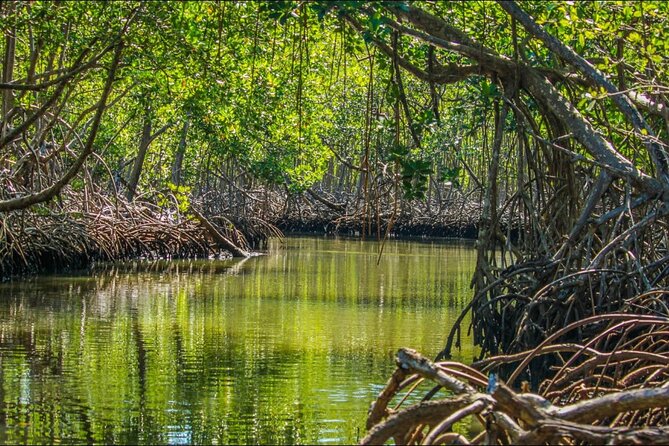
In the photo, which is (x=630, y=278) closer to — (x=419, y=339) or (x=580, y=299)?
(x=580, y=299)

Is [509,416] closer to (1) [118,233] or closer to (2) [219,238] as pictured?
(1) [118,233]

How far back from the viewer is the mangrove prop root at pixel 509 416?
16.0ft

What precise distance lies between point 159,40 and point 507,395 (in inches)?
295

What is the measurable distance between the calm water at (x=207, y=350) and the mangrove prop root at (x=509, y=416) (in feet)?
6.45

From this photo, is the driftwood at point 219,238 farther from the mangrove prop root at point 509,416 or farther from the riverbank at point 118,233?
the mangrove prop root at point 509,416

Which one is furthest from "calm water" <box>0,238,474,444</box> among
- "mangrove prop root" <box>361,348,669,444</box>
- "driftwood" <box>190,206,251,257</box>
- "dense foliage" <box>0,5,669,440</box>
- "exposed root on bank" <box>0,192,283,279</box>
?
"driftwood" <box>190,206,251,257</box>

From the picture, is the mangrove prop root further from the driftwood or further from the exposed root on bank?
the driftwood

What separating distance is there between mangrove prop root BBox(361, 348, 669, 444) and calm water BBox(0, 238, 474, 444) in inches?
77.4

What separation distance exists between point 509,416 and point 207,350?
602cm

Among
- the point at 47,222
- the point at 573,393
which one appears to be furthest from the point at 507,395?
the point at 47,222

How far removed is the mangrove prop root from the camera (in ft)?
16.0

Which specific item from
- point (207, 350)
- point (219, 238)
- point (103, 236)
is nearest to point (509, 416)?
point (207, 350)

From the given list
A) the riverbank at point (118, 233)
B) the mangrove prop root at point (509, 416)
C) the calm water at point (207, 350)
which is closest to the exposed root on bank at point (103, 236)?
the riverbank at point (118, 233)

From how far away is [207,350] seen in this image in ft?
35.7
